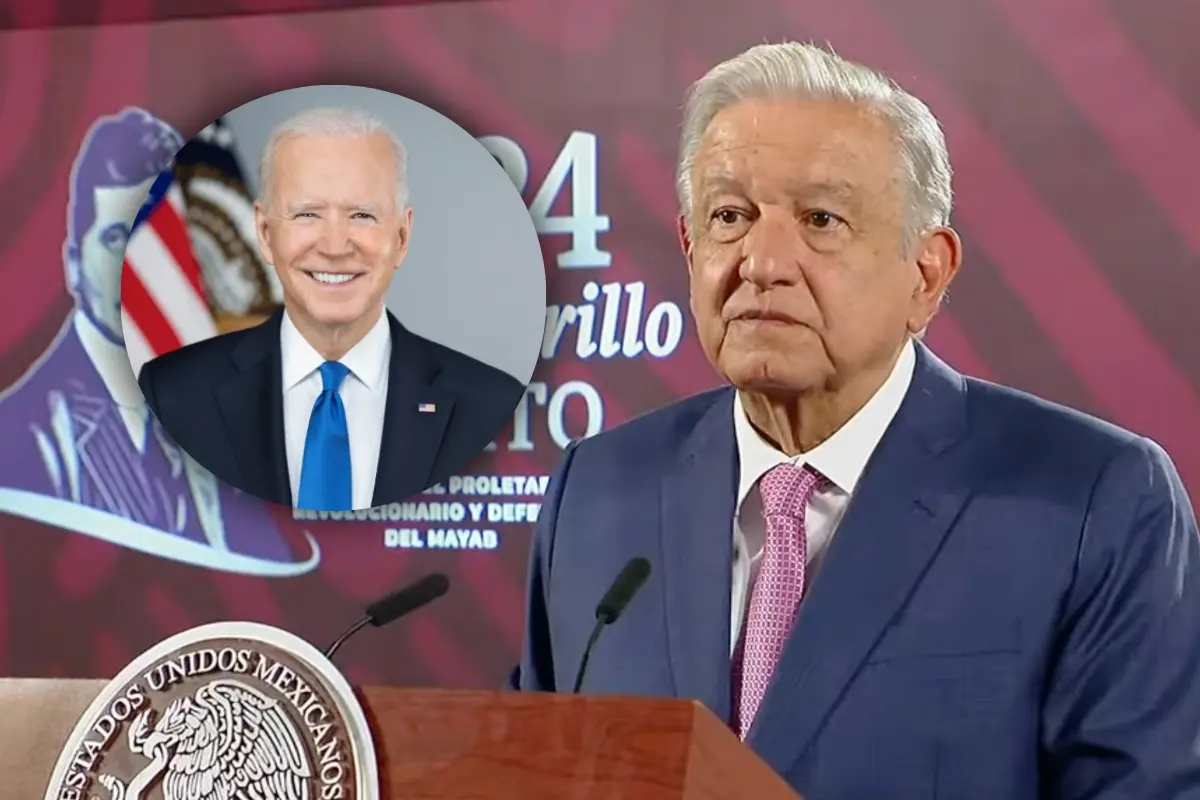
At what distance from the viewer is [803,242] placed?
1532 mm

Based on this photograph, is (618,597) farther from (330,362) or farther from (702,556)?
(330,362)

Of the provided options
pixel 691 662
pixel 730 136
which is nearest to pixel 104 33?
pixel 730 136

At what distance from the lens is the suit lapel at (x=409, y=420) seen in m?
2.76

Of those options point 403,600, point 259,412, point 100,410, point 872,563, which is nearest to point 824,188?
point 872,563

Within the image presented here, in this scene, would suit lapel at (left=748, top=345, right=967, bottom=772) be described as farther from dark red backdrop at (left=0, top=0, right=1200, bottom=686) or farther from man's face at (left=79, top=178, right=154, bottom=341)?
man's face at (left=79, top=178, right=154, bottom=341)

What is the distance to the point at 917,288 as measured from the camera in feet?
5.30

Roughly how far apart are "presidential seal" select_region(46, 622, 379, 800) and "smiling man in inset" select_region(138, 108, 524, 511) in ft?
5.75

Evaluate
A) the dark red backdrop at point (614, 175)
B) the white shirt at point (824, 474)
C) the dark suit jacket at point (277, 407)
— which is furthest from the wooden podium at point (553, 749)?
the dark suit jacket at point (277, 407)

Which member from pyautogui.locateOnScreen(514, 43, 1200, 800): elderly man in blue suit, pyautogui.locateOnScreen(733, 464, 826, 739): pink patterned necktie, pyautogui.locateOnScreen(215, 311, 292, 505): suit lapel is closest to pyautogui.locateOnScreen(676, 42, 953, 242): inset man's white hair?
pyautogui.locateOnScreen(514, 43, 1200, 800): elderly man in blue suit

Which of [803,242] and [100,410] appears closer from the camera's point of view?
[803,242]

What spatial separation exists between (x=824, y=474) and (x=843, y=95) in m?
0.39

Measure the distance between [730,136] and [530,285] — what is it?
1.18 metres

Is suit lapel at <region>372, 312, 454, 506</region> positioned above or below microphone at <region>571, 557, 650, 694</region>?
above

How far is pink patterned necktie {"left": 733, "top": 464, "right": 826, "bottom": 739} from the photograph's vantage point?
1.49 metres
